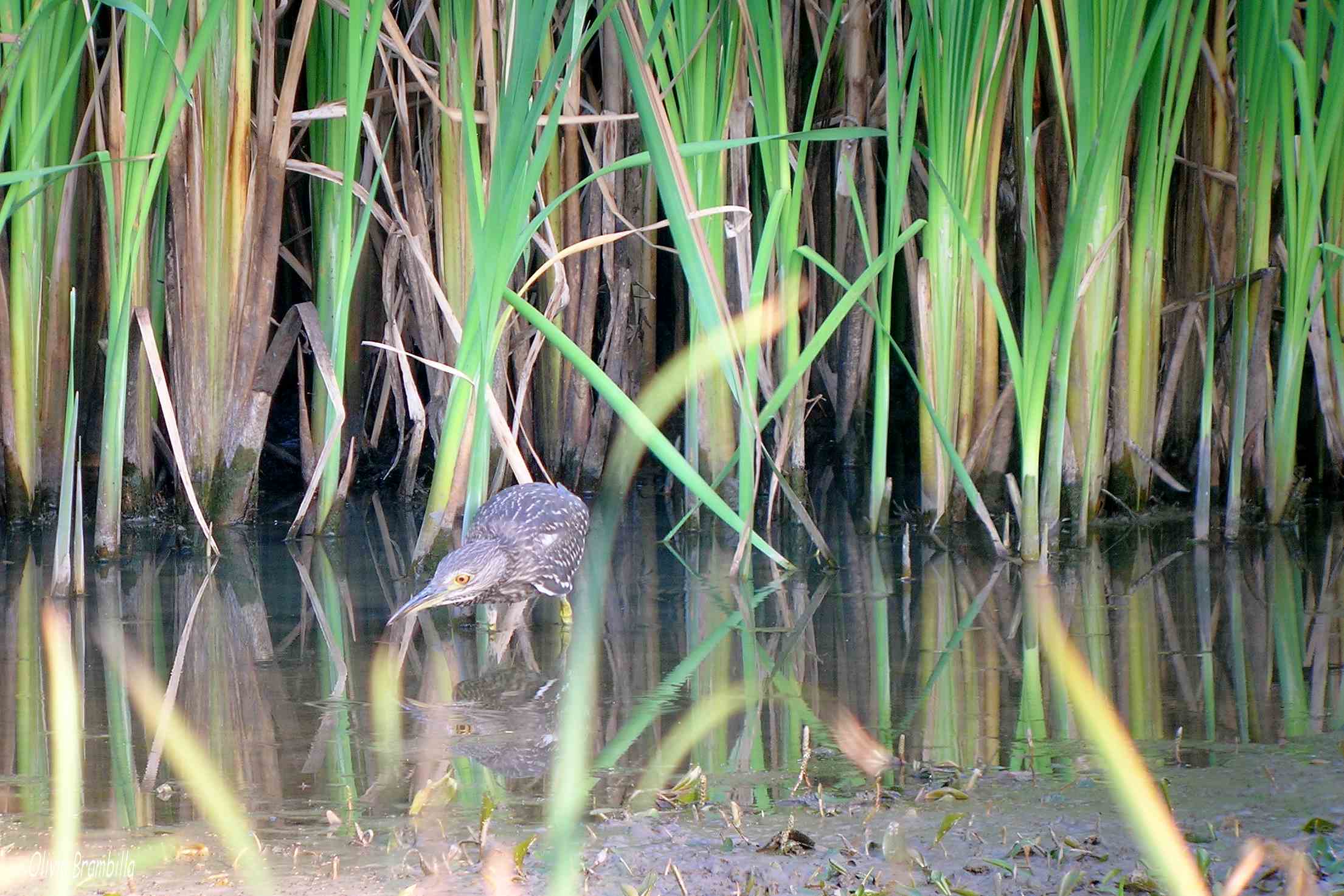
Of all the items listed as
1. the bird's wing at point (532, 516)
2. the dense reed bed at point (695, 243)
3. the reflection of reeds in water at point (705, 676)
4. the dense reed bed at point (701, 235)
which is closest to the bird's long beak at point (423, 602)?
the reflection of reeds in water at point (705, 676)

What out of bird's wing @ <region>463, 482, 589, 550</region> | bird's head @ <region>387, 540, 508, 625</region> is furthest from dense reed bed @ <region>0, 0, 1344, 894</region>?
bird's head @ <region>387, 540, 508, 625</region>

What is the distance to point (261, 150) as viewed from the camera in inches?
181

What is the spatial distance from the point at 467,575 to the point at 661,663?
0.58 meters

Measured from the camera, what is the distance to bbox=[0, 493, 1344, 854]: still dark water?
8.64 ft

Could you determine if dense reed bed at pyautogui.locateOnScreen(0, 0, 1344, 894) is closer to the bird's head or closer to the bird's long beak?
the bird's head

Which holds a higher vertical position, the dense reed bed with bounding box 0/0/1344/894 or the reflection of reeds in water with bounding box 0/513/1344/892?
the dense reed bed with bounding box 0/0/1344/894

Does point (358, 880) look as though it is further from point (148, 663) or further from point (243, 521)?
point (243, 521)

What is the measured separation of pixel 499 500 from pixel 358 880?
1.99 meters

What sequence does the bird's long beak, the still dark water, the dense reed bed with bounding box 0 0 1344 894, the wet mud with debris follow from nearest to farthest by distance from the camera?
1. the wet mud with debris
2. the still dark water
3. the bird's long beak
4. the dense reed bed with bounding box 0 0 1344 894

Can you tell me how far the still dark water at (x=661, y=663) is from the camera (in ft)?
8.64

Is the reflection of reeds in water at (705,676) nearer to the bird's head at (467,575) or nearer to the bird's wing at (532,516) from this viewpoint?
the bird's head at (467,575)

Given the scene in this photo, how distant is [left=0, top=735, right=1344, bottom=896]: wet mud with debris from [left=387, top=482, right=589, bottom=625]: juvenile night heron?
1.25 meters

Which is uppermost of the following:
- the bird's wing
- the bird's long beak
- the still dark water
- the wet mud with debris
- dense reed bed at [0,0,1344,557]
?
dense reed bed at [0,0,1344,557]

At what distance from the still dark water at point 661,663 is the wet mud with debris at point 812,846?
11cm
